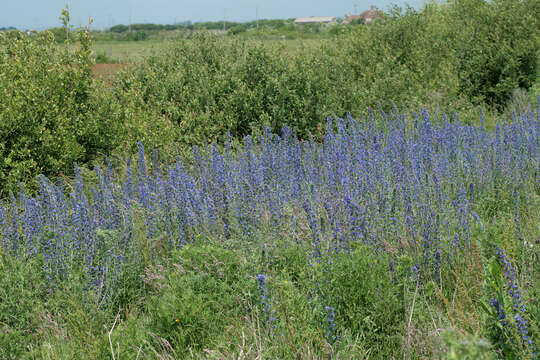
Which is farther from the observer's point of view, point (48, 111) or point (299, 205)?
point (48, 111)

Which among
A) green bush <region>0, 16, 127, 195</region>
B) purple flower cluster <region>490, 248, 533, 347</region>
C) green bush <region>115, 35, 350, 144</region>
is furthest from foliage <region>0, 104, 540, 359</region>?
green bush <region>115, 35, 350, 144</region>

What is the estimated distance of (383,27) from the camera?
39.4 feet

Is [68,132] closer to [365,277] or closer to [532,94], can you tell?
[365,277]

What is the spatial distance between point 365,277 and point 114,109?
4.94m

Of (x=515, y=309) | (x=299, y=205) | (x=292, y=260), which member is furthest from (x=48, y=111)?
(x=515, y=309)

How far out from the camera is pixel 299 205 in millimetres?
4688

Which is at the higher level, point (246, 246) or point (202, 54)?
point (202, 54)

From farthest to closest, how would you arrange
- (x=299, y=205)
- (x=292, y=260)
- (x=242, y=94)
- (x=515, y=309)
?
1. (x=242, y=94)
2. (x=299, y=205)
3. (x=292, y=260)
4. (x=515, y=309)

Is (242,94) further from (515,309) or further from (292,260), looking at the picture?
(515,309)

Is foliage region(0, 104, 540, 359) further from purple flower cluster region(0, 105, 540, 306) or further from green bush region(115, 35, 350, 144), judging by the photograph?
green bush region(115, 35, 350, 144)

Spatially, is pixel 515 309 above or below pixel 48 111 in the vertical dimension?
below

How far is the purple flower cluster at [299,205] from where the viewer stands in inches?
149

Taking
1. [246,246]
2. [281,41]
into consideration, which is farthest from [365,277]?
[281,41]

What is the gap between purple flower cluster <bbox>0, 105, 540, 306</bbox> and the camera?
149 inches
